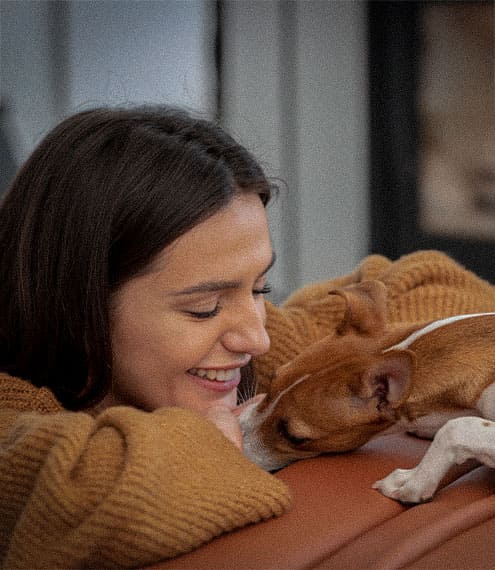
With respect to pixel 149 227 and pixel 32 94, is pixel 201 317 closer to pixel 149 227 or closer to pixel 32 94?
pixel 149 227

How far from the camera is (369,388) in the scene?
4.46ft

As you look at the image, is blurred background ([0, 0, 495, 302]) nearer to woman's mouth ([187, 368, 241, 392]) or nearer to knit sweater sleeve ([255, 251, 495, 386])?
knit sweater sleeve ([255, 251, 495, 386])


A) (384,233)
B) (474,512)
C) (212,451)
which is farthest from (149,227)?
(384,233)

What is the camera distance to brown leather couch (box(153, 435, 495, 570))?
933 millimetres

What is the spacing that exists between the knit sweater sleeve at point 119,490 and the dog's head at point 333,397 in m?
0.27

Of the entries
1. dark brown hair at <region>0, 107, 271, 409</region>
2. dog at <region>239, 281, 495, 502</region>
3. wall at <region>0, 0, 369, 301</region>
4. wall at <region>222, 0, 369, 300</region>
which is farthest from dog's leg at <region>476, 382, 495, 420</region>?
wall at <region>222, 0, 369, 300</region>

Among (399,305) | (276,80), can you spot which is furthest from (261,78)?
(399,305)

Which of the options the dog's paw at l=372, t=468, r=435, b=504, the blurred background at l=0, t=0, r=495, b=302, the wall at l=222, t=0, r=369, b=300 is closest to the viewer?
the dog's paw at l=372, t=468, r=435, b=504

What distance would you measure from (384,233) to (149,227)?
367cm

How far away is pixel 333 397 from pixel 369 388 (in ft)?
A: 0.20

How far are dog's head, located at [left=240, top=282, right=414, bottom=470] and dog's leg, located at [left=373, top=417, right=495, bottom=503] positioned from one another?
0.16m

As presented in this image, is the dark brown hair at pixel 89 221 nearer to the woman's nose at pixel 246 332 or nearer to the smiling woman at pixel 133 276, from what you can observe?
the smiling woman at pixel 133 276

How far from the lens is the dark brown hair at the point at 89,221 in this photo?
4.44 feet

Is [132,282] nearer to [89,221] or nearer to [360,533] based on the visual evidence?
[89,221]
